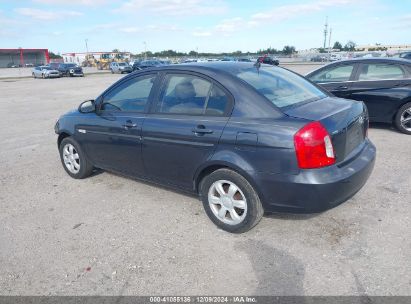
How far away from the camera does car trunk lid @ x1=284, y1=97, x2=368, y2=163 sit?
10.1ft

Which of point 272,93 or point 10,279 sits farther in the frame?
point 272,93

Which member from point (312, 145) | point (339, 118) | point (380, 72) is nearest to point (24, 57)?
point (380, 72)

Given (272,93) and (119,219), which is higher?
(272,93)

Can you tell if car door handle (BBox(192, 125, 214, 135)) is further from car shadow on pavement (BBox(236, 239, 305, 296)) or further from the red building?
the red building

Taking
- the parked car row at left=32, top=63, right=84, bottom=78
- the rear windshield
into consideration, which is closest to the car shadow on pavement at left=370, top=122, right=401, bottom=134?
the rear windshield

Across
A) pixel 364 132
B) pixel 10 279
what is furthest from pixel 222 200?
pixel 10 279

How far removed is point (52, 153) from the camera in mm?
6664

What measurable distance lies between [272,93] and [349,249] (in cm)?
161

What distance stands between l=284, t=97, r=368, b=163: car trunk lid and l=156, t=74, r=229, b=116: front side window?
0.69 meters

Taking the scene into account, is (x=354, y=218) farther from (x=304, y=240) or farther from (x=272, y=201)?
(x=272, y=201)

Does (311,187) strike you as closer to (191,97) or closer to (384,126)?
(191,97)

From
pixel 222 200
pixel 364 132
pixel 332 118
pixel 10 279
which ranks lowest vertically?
pixel 10 279

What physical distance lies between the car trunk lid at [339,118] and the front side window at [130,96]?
1728 mm

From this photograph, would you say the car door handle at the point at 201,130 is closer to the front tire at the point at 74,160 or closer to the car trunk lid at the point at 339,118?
the car trunk lid at the point at 339,118
